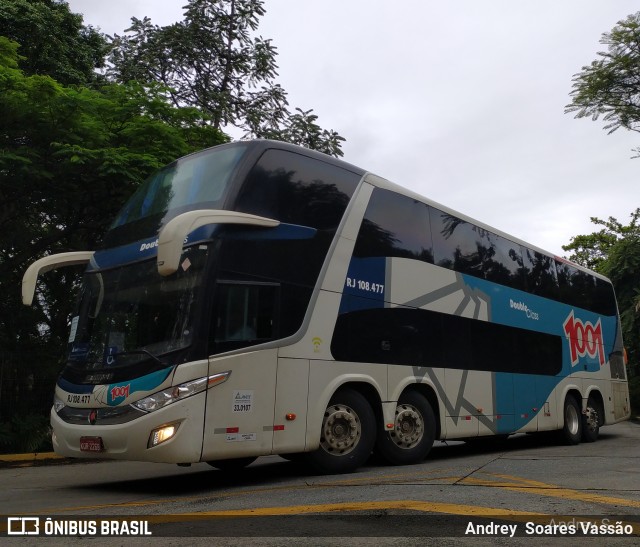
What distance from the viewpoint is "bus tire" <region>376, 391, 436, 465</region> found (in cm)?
968

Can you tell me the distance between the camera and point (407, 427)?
32.7 feet

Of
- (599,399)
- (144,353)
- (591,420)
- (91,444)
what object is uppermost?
(144,353)

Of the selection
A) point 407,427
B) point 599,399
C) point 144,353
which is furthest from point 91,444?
point 599,399

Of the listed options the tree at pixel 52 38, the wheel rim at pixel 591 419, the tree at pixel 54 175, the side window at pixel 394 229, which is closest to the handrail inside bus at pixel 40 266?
the side window at pixel 394 229

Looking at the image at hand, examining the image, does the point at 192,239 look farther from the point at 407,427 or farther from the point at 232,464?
the point at 407,427

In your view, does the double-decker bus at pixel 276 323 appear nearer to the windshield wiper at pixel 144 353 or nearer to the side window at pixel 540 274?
the windshield wiper at pixel 144 353

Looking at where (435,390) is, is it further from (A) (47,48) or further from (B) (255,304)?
(A) (47,48)

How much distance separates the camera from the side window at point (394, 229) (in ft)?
31.7

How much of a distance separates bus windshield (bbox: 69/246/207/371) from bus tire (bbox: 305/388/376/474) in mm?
2363

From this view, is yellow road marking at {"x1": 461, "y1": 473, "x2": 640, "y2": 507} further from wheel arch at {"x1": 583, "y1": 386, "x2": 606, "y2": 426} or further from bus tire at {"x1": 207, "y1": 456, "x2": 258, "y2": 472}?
wheel arch at {"x1": 583, "y1": 386, "x2": 606, "y2": 426}

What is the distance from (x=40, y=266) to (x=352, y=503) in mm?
5346

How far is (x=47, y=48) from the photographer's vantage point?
1738cm

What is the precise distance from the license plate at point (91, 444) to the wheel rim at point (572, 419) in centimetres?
1053

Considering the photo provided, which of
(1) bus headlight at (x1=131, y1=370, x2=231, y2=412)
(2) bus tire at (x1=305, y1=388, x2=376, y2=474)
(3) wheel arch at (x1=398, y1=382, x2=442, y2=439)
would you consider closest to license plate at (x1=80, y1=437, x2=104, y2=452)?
(1) bus headlight at (x1=131, y1=370, x2=231, y2=412)
